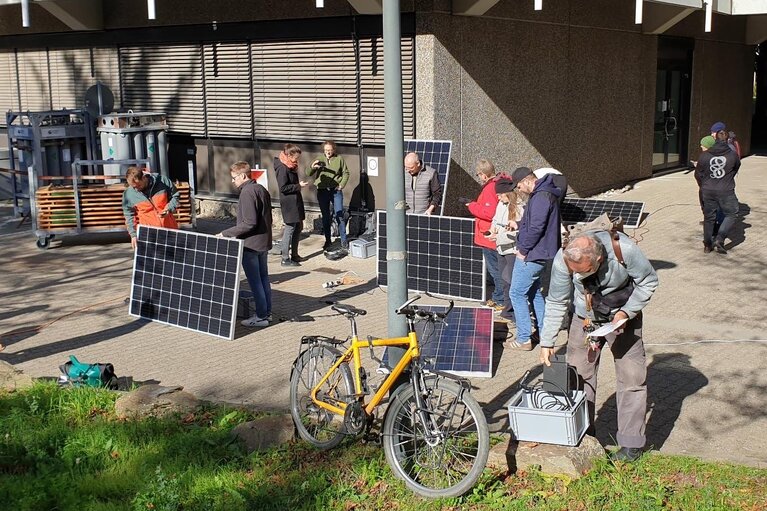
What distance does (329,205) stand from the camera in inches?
556

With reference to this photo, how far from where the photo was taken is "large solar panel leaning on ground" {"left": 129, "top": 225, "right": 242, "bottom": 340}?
382 inches

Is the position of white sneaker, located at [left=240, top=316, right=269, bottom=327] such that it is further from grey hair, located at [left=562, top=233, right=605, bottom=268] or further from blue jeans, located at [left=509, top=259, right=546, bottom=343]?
grey hair, located at [left=562, top=233, right=605, bottom=268]

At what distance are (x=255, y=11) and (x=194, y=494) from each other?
37.7 feet

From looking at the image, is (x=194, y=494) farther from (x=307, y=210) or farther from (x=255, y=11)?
(x=255, y=11)

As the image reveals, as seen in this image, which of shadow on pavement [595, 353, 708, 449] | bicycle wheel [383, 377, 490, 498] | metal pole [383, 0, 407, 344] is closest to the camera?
bicycle wheel [383, 377, 490, 498]

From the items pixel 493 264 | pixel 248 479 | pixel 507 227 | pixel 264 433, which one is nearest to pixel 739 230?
pixel 493 264

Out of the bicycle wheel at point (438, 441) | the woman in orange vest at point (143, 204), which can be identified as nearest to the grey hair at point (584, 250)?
the bicycle wheel at point (438, 441)

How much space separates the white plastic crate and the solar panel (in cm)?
218

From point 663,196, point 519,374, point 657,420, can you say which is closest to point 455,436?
point 657,420

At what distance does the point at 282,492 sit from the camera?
575 centimetres

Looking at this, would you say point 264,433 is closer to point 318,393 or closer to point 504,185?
point 318,393

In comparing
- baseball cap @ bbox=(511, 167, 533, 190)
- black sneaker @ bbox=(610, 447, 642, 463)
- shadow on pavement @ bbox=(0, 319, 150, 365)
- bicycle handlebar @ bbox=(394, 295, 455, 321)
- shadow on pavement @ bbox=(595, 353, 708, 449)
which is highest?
baseball cap @ bbox=(511, 167, 533, 190)

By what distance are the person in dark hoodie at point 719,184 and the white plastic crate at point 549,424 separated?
8.01 meters

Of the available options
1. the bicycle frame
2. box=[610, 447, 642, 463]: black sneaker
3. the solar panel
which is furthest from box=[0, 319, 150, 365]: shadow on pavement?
box=[610, 447, 642, 463]: black sneaker
